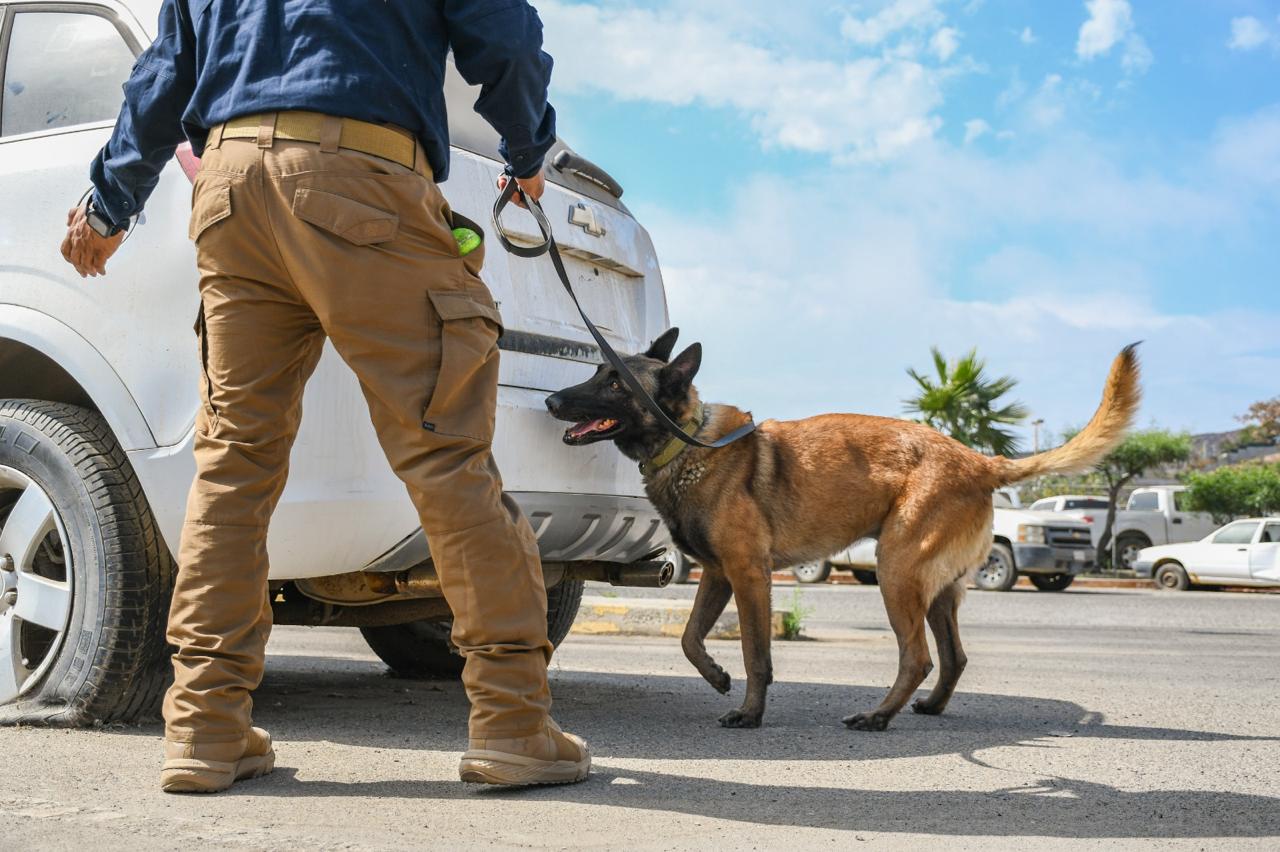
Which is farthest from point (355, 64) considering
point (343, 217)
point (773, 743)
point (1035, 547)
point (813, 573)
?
point (813, 573)

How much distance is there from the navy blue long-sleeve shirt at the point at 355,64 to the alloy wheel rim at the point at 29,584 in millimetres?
1330

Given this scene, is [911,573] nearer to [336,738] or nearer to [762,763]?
[762,763]

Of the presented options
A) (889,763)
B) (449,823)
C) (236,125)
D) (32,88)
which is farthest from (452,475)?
(32,88)

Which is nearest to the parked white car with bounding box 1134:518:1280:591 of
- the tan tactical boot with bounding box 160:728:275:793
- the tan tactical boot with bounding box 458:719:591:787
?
the tan tactical boot with bounding box 458:719:591:787

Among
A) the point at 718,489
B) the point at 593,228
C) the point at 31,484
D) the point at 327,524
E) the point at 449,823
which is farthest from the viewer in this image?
the point at 718,489

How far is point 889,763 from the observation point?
3.56m

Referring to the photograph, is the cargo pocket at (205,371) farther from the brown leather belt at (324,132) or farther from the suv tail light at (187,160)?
the suv tail light at (187,160)

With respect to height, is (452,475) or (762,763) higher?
(452,475)

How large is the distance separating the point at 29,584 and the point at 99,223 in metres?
1.17

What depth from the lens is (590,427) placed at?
421 cm

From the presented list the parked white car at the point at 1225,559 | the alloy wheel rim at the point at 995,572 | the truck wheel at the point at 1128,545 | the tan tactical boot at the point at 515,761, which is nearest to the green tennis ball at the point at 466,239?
the tan tactical boot at the point at 515,761

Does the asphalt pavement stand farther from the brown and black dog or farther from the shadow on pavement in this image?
the brown and black dog

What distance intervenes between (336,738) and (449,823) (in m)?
1.28

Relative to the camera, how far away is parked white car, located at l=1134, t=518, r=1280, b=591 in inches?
847
